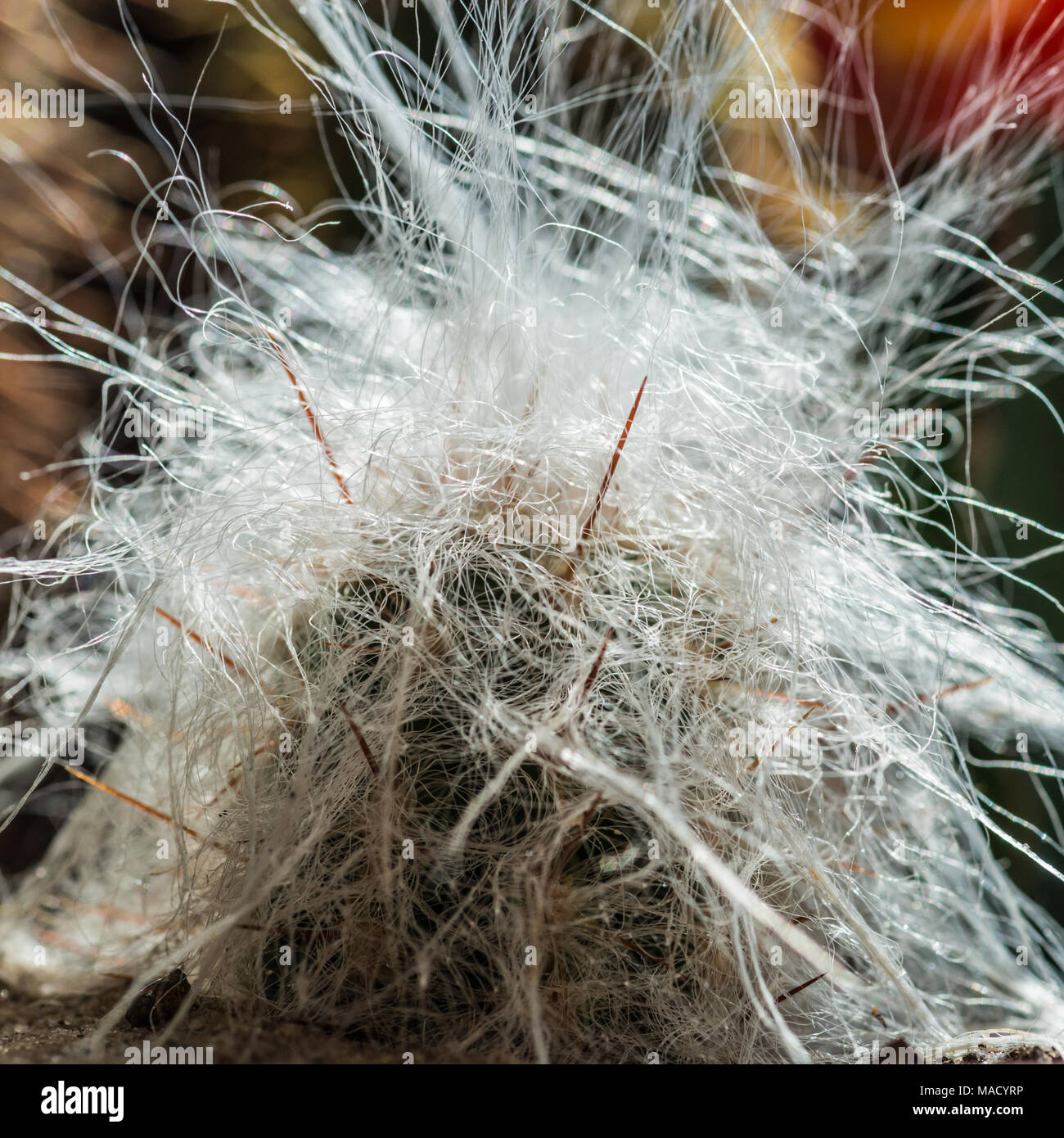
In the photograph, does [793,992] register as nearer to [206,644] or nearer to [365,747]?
[365,747]

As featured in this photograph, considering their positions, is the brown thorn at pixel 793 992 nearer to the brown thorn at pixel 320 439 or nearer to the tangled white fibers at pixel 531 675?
the tangled white fibers at pixel 531 675

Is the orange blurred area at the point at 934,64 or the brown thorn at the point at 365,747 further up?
the orange blurred area at the point at 934,64

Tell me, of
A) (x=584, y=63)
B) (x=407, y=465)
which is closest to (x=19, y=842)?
(x=407, y=465)

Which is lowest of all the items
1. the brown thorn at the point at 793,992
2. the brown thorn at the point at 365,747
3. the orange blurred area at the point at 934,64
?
the brown thorn at the point at 793,992

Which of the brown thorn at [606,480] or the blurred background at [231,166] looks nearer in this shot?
the brown thorn at [606,480]

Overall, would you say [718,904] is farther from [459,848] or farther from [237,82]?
[237,82]

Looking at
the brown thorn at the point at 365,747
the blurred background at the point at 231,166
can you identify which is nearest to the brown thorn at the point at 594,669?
the brown thorn at the point at 365,747

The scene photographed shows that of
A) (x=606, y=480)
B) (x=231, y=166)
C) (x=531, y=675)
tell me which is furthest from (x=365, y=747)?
(x=231, y=166)
